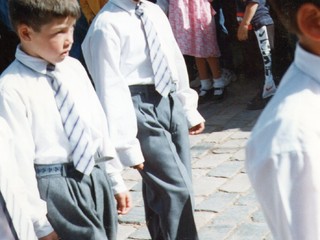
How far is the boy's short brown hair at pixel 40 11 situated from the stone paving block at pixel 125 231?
1.73m

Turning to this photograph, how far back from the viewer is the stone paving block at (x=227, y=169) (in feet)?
17.0

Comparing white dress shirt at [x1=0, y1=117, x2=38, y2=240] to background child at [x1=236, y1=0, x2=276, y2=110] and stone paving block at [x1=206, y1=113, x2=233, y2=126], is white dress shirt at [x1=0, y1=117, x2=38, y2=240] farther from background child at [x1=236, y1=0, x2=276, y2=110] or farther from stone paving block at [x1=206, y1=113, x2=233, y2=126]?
background child at [x1=236, y1=0, x2=276, y2=110]

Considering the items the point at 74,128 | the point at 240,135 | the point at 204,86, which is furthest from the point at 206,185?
the point at 204,86

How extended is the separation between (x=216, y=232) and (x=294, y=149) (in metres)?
2.86

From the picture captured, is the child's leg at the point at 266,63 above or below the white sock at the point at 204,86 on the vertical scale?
above

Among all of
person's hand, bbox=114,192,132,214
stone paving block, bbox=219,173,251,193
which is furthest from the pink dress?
person's hand, bbox=114,192,132,214

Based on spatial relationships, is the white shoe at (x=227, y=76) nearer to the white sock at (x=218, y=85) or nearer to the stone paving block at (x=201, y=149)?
the white sock at (x=218, y=85)

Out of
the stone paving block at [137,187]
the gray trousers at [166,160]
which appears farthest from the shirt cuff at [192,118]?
the stone paving block at [137,187]

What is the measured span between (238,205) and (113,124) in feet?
4.59

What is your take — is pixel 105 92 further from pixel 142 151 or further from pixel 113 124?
pixel 142 151

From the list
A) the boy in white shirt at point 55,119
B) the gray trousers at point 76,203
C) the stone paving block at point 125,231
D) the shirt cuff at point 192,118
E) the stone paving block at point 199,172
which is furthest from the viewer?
the stone paving block at point 199,172

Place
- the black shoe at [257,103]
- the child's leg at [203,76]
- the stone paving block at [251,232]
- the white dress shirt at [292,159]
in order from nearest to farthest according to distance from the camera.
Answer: the white dress shirt at [292,159], the stone paving block at [251,232], the black shoe at [257,103], the child's leg at [203,76]

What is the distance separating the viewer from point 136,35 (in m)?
3.60

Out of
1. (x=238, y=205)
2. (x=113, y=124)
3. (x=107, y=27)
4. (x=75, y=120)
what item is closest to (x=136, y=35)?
(x=107, y=27)
